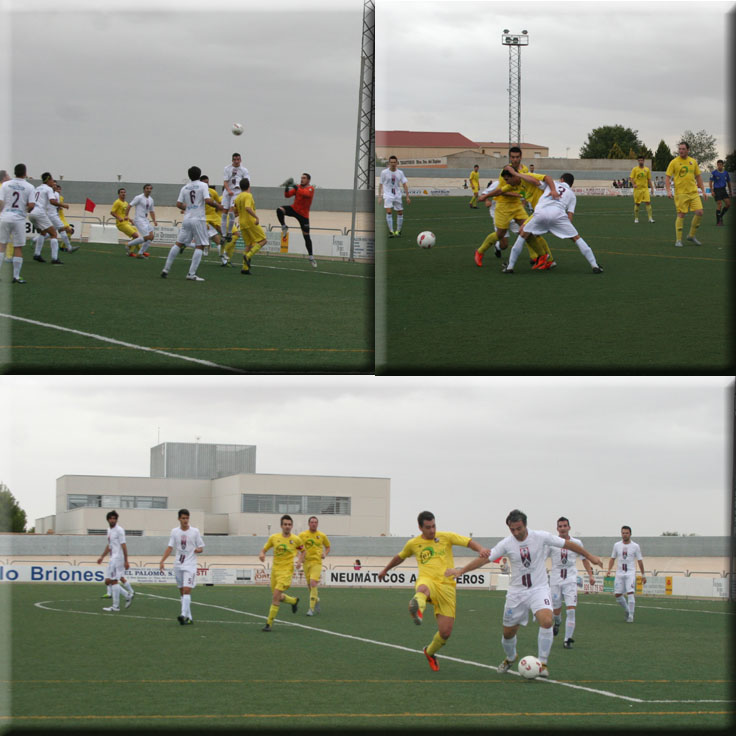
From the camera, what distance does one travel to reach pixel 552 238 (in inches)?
625

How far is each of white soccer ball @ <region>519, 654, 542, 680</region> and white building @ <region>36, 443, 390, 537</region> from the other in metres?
38.3

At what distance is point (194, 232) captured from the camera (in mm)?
18422

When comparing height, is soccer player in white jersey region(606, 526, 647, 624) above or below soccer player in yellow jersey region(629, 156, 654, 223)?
below

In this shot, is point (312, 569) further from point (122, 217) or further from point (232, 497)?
point (232, 497)

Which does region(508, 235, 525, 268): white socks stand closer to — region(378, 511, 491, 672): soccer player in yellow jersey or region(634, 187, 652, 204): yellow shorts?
region(378, 511, 491, 672): soccer player in yellow jersey

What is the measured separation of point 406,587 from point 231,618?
47.7ft

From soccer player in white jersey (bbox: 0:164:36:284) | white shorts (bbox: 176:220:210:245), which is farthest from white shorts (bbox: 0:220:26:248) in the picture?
white shorts (bbox: 176:220:210:245)

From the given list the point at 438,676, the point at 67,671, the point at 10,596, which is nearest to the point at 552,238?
the point at 438,676

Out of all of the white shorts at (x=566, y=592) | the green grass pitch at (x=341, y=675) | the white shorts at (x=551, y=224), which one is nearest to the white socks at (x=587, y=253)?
the white shorts at (x=551, y=224)

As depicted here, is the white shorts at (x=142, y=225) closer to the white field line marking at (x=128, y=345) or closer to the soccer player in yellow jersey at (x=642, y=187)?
the white field line marking at (x=128, y=345)

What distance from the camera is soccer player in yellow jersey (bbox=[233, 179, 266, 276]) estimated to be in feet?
64.7

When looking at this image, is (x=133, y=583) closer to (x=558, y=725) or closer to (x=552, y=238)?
(x=552, y=238)

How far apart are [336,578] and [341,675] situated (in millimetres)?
21744

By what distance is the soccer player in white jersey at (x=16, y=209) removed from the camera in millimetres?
16297
